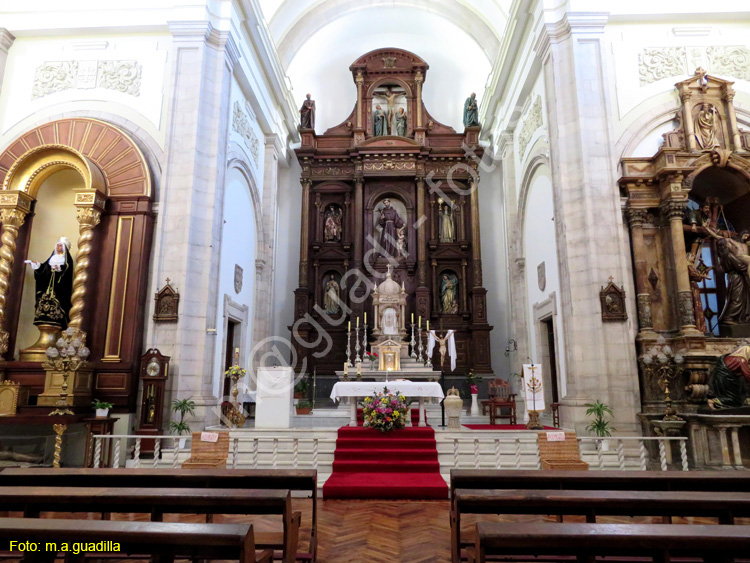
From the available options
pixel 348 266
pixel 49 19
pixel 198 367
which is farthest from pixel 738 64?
pixel 49 19

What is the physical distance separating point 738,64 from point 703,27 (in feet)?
3.08

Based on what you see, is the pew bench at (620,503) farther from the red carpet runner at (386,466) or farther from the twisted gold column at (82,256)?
the twisted gold column at (82,256)

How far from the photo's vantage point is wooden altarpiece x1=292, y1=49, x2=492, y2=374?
45.8 ft

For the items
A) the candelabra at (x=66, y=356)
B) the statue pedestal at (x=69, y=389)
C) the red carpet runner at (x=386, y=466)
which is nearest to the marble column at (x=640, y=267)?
the red carpet runner at (x=386, y=466)

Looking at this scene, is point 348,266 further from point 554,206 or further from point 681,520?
point 681,520

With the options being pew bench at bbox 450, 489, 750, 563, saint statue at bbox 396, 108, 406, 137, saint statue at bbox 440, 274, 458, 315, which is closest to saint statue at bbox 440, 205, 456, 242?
saint statue at bbox 440, 274, 458, 315

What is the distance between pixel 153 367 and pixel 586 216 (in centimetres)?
732

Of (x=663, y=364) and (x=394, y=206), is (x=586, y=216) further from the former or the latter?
(x=394, y=206)

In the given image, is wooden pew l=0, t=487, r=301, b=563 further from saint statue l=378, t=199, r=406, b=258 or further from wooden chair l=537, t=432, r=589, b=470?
saint statue l=378, t=199, r=406, b=258

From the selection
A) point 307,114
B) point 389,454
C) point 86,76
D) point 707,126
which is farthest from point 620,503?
point 307,114

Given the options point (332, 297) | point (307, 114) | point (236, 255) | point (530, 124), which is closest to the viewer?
point (236, 255)

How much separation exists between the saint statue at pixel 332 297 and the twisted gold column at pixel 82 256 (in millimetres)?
6872

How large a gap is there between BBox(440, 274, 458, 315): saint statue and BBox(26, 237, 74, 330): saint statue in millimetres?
9052

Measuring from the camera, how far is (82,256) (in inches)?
333
